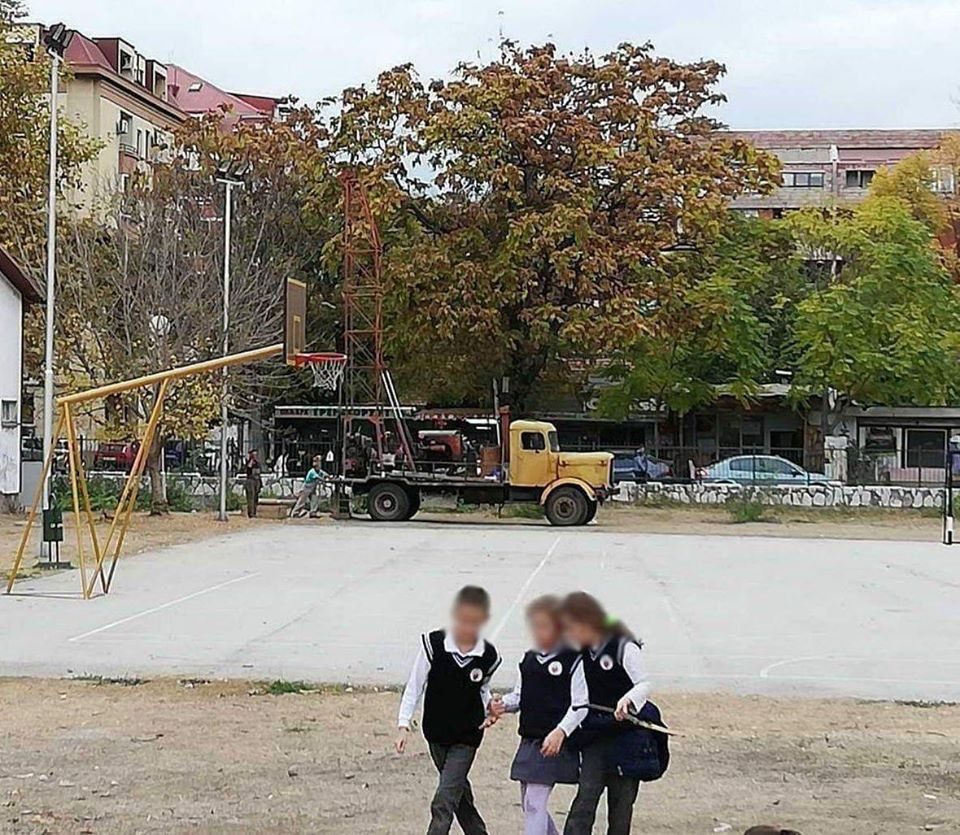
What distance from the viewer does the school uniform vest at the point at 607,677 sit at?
22.9ft

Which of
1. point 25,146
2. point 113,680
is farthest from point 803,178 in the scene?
point 113,680

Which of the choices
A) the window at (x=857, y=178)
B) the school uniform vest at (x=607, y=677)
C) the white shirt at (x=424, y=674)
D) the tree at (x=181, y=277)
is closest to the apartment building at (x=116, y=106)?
the tree at (x=181, y=277)

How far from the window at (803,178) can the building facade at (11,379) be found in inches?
2307

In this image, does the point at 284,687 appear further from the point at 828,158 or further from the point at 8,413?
the point at 828,158

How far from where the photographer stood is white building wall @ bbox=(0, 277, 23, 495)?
41438mm

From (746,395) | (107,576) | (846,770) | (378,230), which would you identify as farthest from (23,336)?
(846,770)

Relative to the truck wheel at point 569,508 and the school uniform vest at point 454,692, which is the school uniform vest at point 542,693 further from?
the truck wheel at point 569,508

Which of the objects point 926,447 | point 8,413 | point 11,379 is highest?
point 11,379

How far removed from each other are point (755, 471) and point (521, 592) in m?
36.7

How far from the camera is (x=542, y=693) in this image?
282 inches

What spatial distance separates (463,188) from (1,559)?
2450cm

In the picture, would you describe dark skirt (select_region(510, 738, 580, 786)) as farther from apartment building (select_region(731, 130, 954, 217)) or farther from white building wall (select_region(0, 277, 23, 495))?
apartment building (select_region(731, 130, 954, 217))

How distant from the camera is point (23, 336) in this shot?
45156 millimetres

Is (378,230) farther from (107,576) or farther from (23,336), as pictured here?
(107,576)
